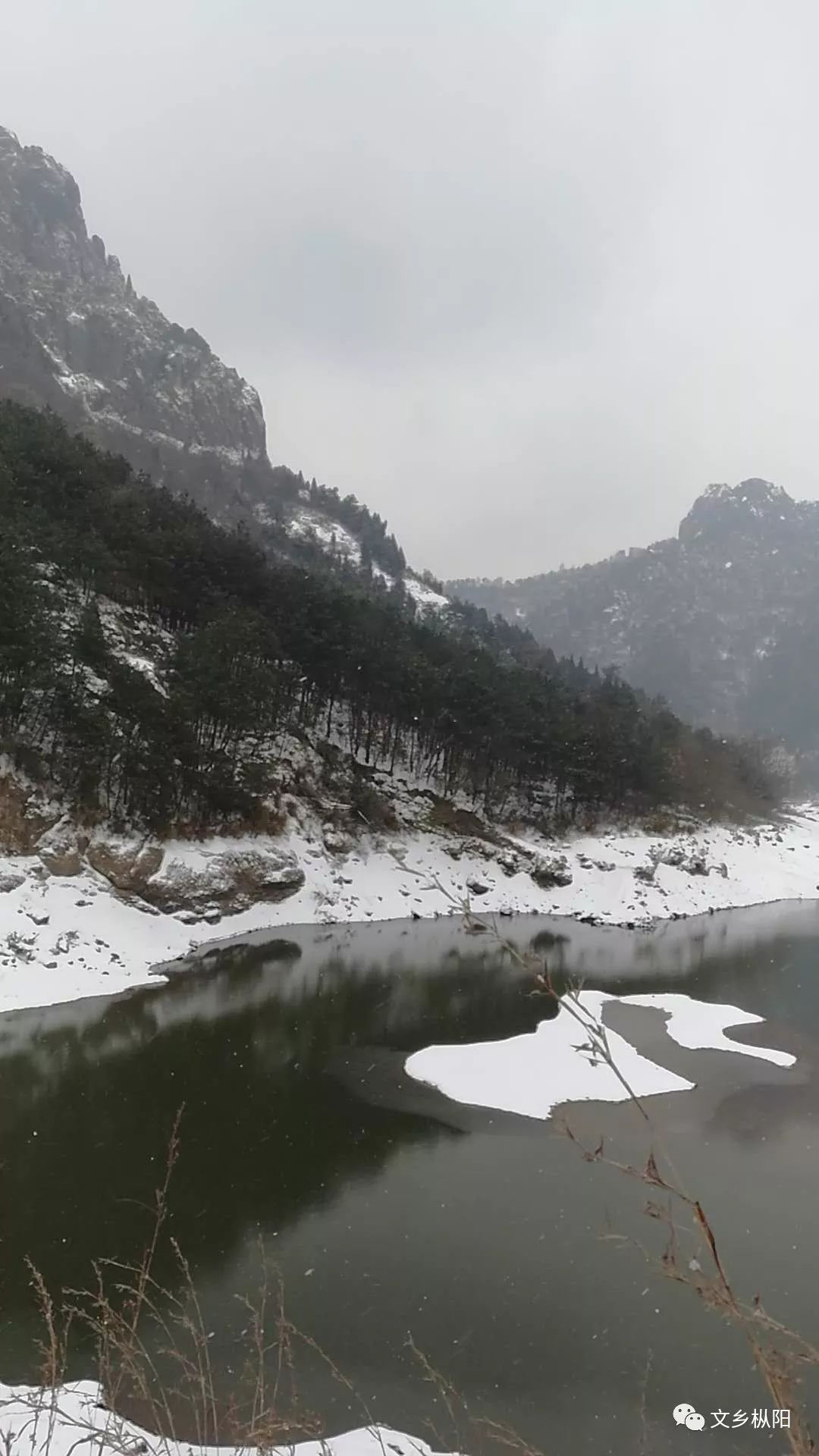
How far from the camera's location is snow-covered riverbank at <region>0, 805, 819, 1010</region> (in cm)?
2030

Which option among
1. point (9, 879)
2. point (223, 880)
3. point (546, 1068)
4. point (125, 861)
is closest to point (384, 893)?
point (223, 880)

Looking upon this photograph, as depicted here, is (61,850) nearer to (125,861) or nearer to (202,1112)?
(125,861)

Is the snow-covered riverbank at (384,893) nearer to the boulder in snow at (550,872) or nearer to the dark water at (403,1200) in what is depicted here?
the boulder in snow at (550,872)

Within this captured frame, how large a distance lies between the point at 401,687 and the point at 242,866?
1684 cm

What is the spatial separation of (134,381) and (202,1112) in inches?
4261

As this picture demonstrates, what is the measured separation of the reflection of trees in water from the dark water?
5cm

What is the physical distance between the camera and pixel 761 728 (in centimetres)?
17725

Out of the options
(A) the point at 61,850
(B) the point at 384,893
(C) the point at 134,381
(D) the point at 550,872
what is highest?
(C) the point at 134,381

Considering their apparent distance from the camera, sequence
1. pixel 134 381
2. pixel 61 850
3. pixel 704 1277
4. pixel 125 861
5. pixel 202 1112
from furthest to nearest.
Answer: pixel 134 381, pixel 125 861, pixel 61 850, pixel 202 1112, pixel 704 1277

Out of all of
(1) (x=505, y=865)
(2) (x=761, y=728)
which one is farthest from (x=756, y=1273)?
(2) (x=761, y=728)

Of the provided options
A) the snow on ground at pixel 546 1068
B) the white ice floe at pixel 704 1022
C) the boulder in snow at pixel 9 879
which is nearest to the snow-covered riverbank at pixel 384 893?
the boulder in snow at pixel 9 879

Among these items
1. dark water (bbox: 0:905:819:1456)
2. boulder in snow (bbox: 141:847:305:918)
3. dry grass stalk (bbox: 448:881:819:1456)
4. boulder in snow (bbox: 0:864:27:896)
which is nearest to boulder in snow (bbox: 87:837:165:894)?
boulder in snow (bbox: 141:847:305:918)

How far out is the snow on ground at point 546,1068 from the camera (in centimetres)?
1446

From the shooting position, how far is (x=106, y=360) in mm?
100125
